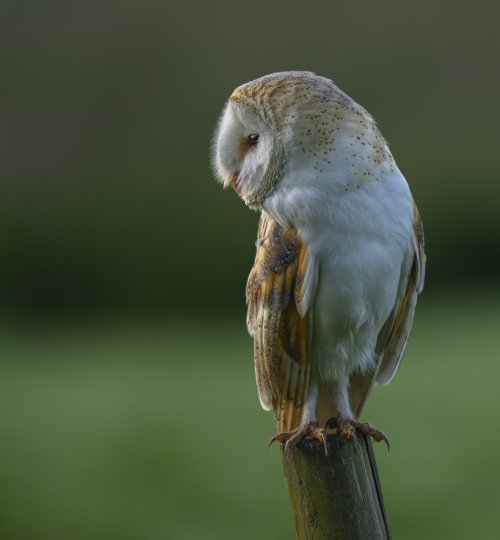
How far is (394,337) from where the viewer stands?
261 centimetres

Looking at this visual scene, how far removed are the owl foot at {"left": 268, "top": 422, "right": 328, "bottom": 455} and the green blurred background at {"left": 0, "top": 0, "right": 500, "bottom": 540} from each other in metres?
2.52

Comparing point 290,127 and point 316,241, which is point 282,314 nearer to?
point 316,241

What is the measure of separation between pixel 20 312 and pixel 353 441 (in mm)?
5846

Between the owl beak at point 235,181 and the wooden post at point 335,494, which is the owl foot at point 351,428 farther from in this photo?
the owl beak at point 235,181

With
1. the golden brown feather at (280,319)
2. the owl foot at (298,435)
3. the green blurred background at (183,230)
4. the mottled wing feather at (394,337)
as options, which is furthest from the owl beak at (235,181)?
the green blurred background at (183,230)

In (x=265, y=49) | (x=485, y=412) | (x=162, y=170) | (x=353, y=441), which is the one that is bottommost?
(x=353, y=441)

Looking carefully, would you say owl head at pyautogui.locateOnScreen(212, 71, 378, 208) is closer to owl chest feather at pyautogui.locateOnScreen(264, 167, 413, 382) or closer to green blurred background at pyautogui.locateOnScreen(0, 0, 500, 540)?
owl chest feather at pyautogui.locateOnScreen(264, 167, 413, 382)

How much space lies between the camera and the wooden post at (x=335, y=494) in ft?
6.96

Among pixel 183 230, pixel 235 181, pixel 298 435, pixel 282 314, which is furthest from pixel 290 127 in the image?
pixel 183 230

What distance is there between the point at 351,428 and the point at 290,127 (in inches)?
25.7

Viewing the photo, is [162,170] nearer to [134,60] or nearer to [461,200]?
[134,60]

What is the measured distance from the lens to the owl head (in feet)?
7.18

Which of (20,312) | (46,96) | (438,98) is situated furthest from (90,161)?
(438,98)

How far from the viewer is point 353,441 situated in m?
2.21
